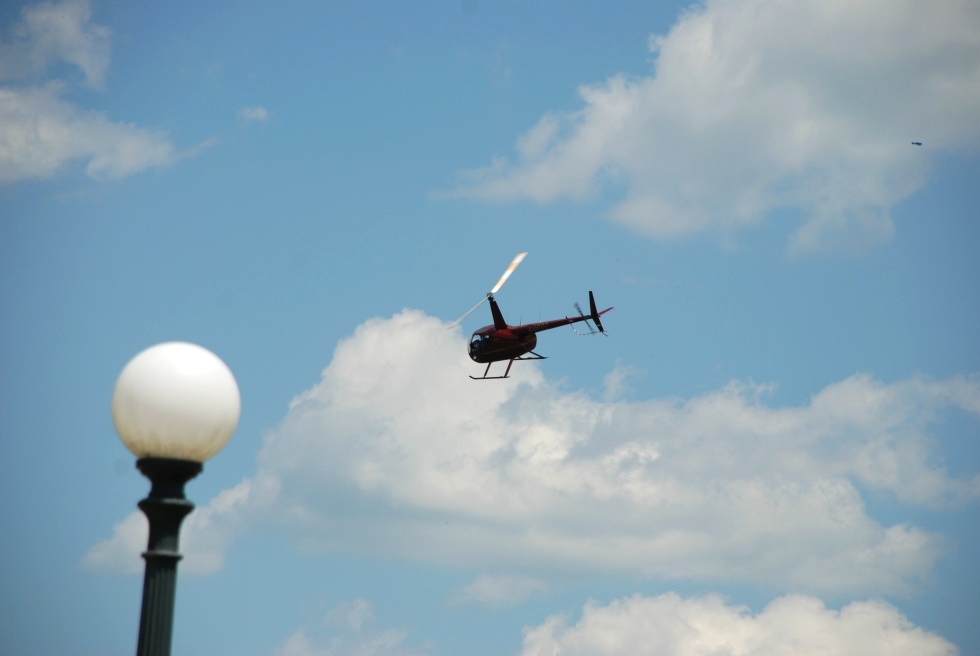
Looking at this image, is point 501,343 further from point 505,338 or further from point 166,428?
point 166,428

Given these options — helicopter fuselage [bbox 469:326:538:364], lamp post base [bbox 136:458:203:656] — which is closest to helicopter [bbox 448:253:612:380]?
helicopter fuselage [bbox 469:326:538:364]

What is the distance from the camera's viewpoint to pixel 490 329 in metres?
56.6

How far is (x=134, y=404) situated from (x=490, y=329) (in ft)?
151

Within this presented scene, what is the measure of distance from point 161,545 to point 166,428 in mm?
1067

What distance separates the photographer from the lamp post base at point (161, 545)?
10844 millimetres

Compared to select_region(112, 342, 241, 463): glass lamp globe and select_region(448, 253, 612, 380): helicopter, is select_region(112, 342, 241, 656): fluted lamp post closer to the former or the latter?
select_region(112, 342, 241, 463): glass lamp globe

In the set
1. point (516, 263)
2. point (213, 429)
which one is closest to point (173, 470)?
point (213, 429)

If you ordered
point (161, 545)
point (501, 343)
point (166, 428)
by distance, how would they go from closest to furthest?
point (166, 428)
point (161, 545)
point (501, 343)

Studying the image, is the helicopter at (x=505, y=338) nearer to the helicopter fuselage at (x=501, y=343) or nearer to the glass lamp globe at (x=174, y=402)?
the helicopter fuselage at (x=501, y=343)

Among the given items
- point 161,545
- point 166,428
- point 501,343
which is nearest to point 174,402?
point 166,428

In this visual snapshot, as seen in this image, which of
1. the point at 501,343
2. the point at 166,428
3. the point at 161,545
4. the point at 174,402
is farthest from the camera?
the point at 501,343

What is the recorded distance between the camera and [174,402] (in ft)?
35.3

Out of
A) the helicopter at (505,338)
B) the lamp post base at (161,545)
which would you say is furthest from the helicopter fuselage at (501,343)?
the lamp post base at (161,545)

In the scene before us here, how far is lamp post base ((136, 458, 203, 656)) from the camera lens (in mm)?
10844
